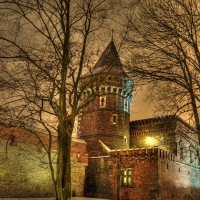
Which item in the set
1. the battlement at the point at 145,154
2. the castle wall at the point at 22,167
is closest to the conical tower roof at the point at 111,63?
the battlement at the point at 145,154

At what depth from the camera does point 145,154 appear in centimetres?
2377

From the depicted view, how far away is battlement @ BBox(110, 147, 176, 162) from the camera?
23266 millimetres

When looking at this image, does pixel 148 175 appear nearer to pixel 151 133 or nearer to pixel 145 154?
pixel 145 154

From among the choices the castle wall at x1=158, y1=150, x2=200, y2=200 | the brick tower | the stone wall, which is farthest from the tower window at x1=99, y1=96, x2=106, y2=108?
the castle wall at x1=158, y1=150, x2=200, y2=200

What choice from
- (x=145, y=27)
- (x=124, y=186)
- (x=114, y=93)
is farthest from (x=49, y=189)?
(x=145, y=27)

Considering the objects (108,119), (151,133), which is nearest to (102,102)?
(108,119)

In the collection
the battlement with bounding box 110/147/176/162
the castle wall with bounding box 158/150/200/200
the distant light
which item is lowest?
the castle wall with bounding box 158/150/200/200

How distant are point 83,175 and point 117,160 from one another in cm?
415

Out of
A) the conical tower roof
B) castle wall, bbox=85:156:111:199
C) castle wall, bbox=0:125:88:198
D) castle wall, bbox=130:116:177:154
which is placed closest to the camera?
the conical tower roof

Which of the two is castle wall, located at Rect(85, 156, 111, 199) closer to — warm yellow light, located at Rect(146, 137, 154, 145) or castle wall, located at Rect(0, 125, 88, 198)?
castle wall, located at Rect(0, 125, 88, 198)

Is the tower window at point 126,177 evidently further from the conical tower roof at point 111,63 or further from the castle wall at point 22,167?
the conical tower roof at point 111,63

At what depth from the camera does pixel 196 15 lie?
7559 mm

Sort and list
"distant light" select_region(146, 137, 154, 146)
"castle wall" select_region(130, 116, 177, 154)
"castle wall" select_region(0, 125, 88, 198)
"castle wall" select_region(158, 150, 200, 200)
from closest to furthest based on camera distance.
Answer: "castle wall" select_region(0, 125, 88, 198) → "castle wall" select_region(158, 150, 200, 200) → "castle wall" select_region(130, 116, 177, 154) → "distant light" select_region(146, 137, 154, 146)

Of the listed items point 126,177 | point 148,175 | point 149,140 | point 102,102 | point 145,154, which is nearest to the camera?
point 148,175
